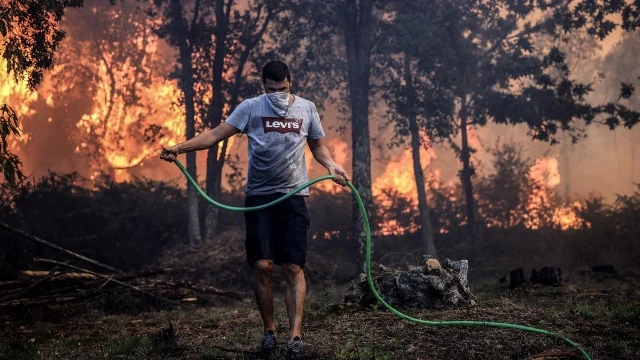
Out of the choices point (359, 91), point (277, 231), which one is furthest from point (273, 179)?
point (359, 91)

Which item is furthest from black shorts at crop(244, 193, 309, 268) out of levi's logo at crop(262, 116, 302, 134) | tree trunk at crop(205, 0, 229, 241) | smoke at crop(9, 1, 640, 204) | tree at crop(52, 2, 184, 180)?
tree at crop(52, 2, 184, 180)

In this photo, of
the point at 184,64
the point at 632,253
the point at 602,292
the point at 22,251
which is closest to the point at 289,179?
the point at 602,292

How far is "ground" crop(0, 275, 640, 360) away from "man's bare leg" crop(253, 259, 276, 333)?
322mm

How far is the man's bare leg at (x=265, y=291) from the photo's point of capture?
5.59m

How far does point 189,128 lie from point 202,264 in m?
5.05

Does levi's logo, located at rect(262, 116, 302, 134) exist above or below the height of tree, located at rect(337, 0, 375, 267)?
below

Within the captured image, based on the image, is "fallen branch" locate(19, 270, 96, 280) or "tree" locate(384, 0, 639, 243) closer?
"fallen branch" locate(19, 270, 96, 280)

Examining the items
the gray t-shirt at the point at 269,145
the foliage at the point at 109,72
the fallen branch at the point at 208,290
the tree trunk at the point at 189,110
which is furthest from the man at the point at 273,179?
the foliage at the point at 109,72

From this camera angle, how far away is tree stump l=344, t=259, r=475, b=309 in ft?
25.2

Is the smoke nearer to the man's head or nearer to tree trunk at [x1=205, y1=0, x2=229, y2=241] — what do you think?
tree trunk at [x1=205, y1=0, x2=229, y2=241]

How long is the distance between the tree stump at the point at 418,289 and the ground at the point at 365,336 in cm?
31

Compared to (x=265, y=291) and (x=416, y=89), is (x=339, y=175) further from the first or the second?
(x=416, y=89)

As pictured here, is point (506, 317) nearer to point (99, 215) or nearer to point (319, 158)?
point (319, 158)

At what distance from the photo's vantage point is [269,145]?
223 inches
